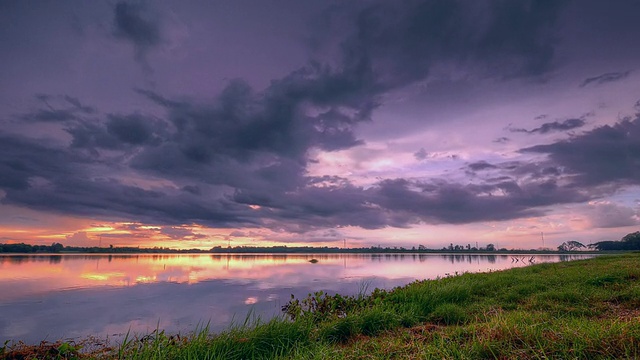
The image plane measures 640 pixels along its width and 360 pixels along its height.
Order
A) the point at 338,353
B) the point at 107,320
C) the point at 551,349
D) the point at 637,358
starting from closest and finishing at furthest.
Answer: the point at 637,358, the point at 551,349, the point at 338,353, the point at 107,320

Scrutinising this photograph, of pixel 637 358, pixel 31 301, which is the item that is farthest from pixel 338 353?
pixel 31 301

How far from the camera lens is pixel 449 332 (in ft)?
18.3

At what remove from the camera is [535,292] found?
1117 centimetres

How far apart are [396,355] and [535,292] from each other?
9.38 metres

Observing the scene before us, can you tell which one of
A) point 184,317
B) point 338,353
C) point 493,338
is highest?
point 493,338

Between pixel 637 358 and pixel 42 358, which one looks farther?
pixel 42 358

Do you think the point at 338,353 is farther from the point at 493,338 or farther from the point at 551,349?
the point at 551,349

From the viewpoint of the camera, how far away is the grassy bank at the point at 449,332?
4066mm

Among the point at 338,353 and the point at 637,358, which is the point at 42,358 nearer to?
the point at 338,353

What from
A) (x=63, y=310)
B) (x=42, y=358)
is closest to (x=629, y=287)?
(x=42, y=358)

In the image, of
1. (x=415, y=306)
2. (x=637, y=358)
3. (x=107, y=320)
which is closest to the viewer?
(x=637, y=358)

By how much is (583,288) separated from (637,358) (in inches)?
367

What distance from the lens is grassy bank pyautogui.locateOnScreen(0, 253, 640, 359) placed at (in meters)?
4.07

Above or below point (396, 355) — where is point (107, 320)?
below
